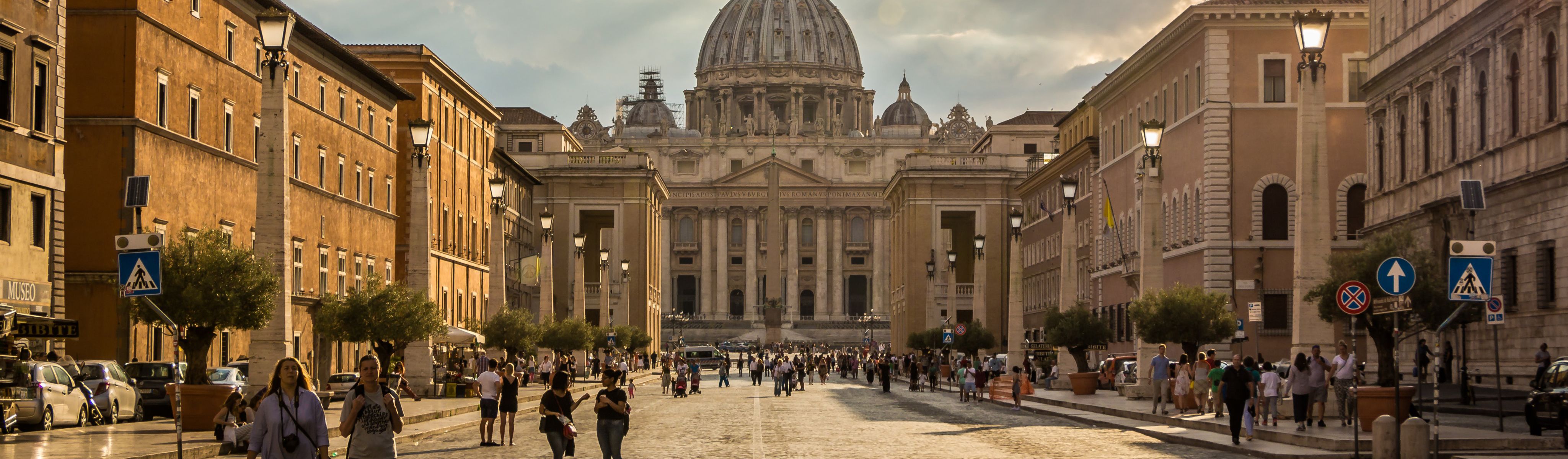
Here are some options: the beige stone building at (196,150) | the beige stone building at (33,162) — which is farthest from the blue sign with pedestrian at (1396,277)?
the beige stone building at (33,162)

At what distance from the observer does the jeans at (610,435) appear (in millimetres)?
18250

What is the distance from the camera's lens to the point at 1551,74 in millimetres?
35500

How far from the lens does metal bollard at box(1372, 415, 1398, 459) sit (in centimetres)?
2178

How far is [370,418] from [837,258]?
17351cm

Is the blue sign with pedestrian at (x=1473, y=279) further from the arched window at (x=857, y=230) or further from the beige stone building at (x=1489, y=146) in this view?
the arched window at (x=857, y=230)

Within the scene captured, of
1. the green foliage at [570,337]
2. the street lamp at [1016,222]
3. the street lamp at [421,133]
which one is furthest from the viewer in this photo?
the green foliage at [570,337]

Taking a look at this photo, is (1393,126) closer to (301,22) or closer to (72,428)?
(301,22)

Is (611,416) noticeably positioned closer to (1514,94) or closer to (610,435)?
(610,435)

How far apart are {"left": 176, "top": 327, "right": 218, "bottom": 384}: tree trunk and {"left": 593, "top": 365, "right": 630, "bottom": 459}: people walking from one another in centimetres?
1470

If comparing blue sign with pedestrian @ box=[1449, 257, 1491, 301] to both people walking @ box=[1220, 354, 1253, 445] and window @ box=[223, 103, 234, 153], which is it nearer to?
people walking @ box=[1220, 354, 1253, 445]

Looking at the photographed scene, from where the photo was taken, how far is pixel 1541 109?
35.5m

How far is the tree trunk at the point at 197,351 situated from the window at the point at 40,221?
9.92 ft

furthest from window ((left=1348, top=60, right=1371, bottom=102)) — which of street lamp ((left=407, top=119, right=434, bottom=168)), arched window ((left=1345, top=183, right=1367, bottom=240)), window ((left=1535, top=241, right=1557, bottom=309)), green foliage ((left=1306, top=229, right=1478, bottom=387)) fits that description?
street lamp ((left=407, top=119, right=434, bottom=168))

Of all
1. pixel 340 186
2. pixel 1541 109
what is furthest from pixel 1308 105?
pixel 340 186
